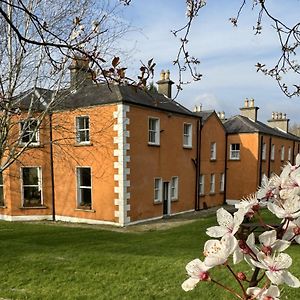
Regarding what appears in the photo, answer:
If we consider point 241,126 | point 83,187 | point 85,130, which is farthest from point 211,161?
point 85,130

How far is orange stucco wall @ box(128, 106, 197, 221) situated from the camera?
54.2 ft

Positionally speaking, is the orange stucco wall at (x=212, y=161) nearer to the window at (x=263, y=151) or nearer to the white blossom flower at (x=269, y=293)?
the window at (x=263, y=151)

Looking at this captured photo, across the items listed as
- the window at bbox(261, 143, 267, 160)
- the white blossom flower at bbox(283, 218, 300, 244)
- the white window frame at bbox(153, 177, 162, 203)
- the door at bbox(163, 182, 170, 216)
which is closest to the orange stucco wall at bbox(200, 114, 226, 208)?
the window at bbox(261, 143, 267, 160)

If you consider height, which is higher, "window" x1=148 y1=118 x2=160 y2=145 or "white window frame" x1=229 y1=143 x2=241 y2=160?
"window" x1=148 y1=118 x2=160 y2=145

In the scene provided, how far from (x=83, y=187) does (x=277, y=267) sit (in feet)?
55.1

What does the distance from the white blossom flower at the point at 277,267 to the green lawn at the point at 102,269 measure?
15.3ft

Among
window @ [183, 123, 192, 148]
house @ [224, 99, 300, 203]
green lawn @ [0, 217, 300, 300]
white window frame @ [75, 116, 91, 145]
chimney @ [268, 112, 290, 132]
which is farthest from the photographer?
chimney @ [268, 112, 290, 132]

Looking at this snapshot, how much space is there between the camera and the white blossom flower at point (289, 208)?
1.30 meters

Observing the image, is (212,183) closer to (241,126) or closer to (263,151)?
(241,126)

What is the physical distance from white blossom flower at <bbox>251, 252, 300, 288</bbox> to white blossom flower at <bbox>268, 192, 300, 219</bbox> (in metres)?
0.15

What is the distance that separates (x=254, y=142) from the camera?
26172 mm

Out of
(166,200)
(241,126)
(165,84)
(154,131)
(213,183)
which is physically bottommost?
(166,200)

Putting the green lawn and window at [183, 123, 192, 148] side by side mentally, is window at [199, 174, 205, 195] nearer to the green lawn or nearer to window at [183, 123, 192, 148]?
window at [183, 123, 192, 148]

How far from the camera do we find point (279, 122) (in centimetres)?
3653
